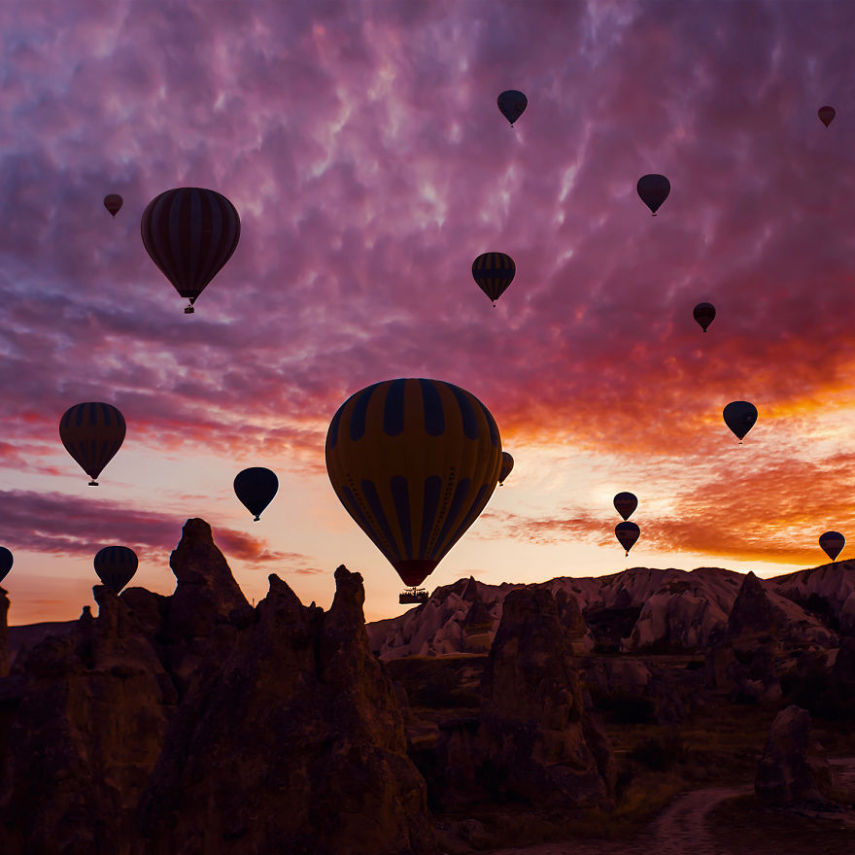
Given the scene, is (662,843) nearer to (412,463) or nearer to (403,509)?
(403,509)

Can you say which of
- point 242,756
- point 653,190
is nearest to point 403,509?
point 242,756

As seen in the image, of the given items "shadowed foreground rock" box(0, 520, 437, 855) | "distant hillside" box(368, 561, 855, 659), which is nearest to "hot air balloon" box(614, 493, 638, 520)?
"distant hillside" box(368, 561, 855, 659)

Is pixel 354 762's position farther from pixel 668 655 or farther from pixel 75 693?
pixel 668 655

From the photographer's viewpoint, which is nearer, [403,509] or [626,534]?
[403,509]

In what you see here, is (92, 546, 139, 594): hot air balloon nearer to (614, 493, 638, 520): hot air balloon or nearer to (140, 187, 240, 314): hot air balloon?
(140, 187, 240, 314): hot air balloon

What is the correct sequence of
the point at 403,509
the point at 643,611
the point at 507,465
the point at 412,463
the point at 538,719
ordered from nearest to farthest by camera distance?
the point at 538,719 < the point at 412,463 < the point at 403,509 < the point at 507,465 < the point at 643,611

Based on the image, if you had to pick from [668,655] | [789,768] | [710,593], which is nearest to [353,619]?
[789,768]

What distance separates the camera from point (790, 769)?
3130 centimetres

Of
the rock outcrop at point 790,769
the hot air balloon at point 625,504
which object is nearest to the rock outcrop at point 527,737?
the rock outcrop at point 790,769

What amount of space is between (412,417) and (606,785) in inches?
627

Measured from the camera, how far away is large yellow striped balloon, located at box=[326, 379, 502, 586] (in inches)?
1503

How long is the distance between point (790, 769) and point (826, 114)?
4982 cm

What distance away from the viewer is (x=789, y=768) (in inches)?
1233

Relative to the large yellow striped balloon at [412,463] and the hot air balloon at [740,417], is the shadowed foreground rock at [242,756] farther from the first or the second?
the hot air balloon at [740,417]
